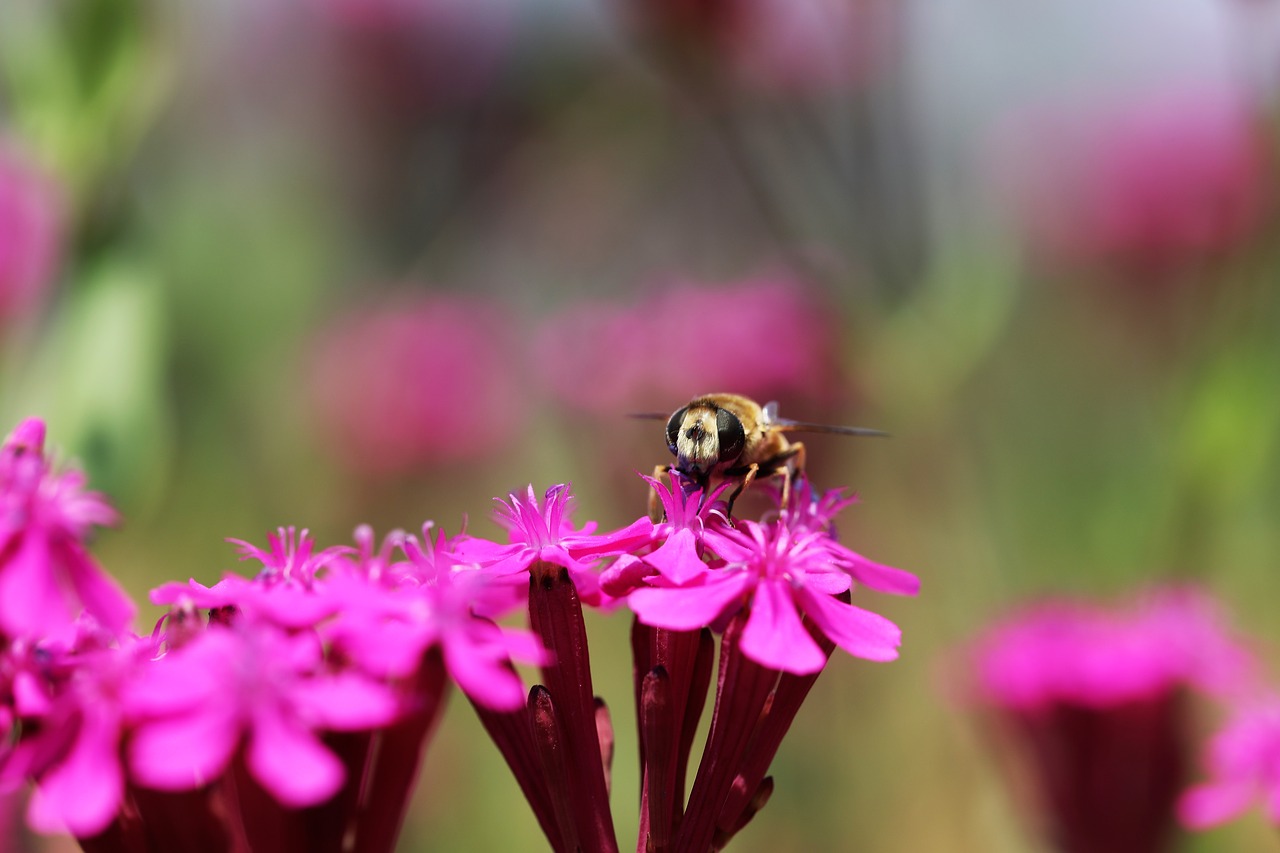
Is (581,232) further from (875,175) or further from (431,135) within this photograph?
(875,175)

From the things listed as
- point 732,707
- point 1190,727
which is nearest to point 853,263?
point 1190,727

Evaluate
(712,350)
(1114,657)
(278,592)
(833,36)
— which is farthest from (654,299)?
(278,592)

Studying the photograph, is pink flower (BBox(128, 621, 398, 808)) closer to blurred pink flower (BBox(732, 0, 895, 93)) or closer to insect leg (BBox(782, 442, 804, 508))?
insect leg (BBox(782, 442, 804, 508))

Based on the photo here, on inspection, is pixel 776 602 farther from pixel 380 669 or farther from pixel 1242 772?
pixel 1242 772

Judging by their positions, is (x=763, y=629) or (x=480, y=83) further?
(x=480, y=83)

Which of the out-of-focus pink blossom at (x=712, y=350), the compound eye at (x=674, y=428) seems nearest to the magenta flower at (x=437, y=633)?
the compound eye at (x=674, y=428)

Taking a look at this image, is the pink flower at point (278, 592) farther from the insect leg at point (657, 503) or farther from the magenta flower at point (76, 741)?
the insect leg at point (657, 503)
